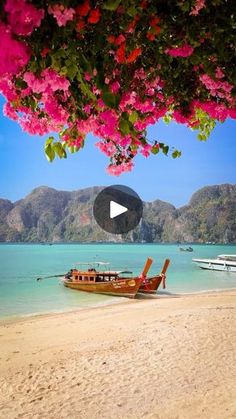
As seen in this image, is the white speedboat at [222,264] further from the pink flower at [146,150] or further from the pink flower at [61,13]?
the pink flower at [61,13]

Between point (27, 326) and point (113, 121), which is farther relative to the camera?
point (27, 326)

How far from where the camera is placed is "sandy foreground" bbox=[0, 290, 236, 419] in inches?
255

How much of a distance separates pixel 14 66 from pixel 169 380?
677cm

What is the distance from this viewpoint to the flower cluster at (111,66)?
6.52 feet

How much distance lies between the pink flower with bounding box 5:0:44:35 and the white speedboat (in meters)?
42.3

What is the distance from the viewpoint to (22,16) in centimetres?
178

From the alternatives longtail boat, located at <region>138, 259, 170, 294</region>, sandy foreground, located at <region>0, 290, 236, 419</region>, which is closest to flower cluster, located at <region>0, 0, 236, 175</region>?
sandy foreground, located at <region>0, 290, 236, 419</region>

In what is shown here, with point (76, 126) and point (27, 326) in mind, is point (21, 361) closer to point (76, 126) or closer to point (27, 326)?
point (27, 326)

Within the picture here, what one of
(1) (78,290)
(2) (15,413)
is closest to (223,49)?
(2) (15,413)

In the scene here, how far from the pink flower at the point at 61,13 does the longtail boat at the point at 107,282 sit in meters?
22.8

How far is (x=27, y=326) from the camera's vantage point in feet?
54.6

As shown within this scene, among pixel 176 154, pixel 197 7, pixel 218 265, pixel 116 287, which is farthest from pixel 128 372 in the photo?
pixel 218 265

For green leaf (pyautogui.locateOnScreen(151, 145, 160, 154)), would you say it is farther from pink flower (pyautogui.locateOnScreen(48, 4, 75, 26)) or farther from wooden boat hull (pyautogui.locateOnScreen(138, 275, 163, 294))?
wooden boat hull (pyautogui.locateOnScreen(138, 275, 163, 294))

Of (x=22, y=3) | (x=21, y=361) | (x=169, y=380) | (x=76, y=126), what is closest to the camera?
(x=22, y=3)
